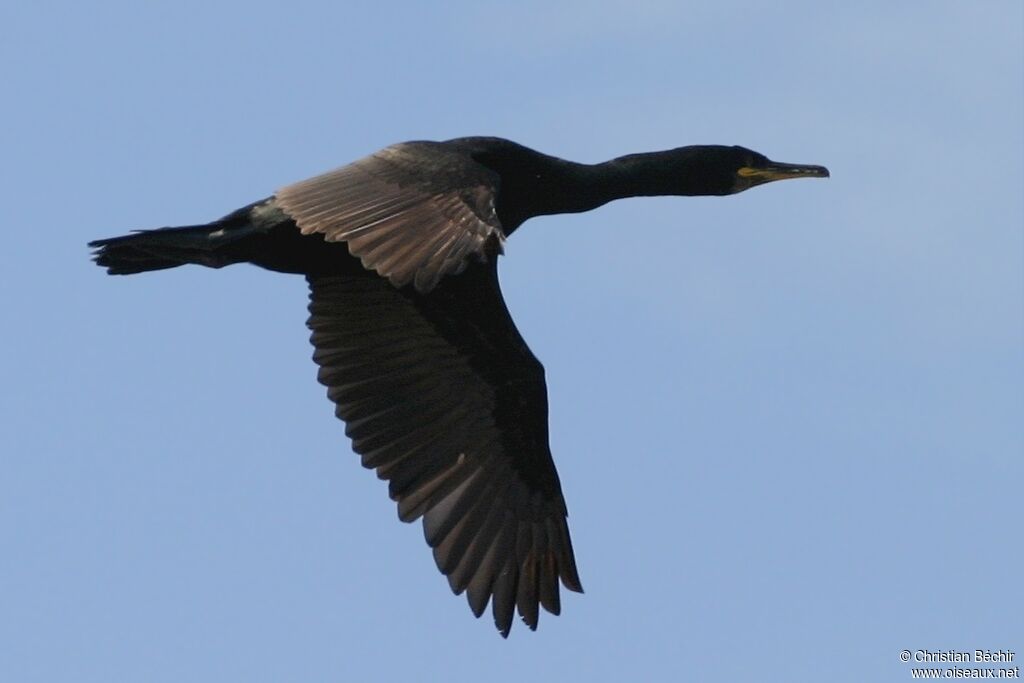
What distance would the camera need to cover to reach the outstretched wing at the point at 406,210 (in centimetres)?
931

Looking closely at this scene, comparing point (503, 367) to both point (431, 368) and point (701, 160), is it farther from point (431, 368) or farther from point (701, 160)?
point (701, 160)

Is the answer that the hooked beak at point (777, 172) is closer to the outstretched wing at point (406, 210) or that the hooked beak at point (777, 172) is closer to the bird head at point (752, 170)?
the bird head at point (752, 170)

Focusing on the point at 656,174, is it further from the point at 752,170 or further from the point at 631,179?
the point at 752,170

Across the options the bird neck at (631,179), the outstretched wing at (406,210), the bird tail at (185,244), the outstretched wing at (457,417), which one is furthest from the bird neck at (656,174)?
the bird tail at (185,244)

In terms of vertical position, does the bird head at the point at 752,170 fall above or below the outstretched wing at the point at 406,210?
above

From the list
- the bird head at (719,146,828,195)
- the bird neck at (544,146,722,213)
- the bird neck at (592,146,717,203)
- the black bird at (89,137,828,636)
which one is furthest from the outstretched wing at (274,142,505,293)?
the bird head at (719,146,828,195)

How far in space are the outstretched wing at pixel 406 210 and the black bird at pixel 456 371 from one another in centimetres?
34

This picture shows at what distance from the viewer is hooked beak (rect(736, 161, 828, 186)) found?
40.5 ft

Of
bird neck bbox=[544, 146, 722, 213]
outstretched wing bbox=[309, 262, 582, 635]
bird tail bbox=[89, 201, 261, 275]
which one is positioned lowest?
outstretched wing bbox=[309, 262, 582, 635]

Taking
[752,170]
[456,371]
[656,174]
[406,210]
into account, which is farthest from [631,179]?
[406,210]

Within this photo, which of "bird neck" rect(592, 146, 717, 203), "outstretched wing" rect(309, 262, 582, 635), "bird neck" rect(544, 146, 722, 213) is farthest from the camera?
"bird neck" rect(592, 146, 717, 203)

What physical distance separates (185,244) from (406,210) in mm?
1573

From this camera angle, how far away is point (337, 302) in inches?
456

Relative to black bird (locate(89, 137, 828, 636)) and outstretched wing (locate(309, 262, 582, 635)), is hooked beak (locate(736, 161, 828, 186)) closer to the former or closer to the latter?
black bird (locate(89, 137, 828, 636))
